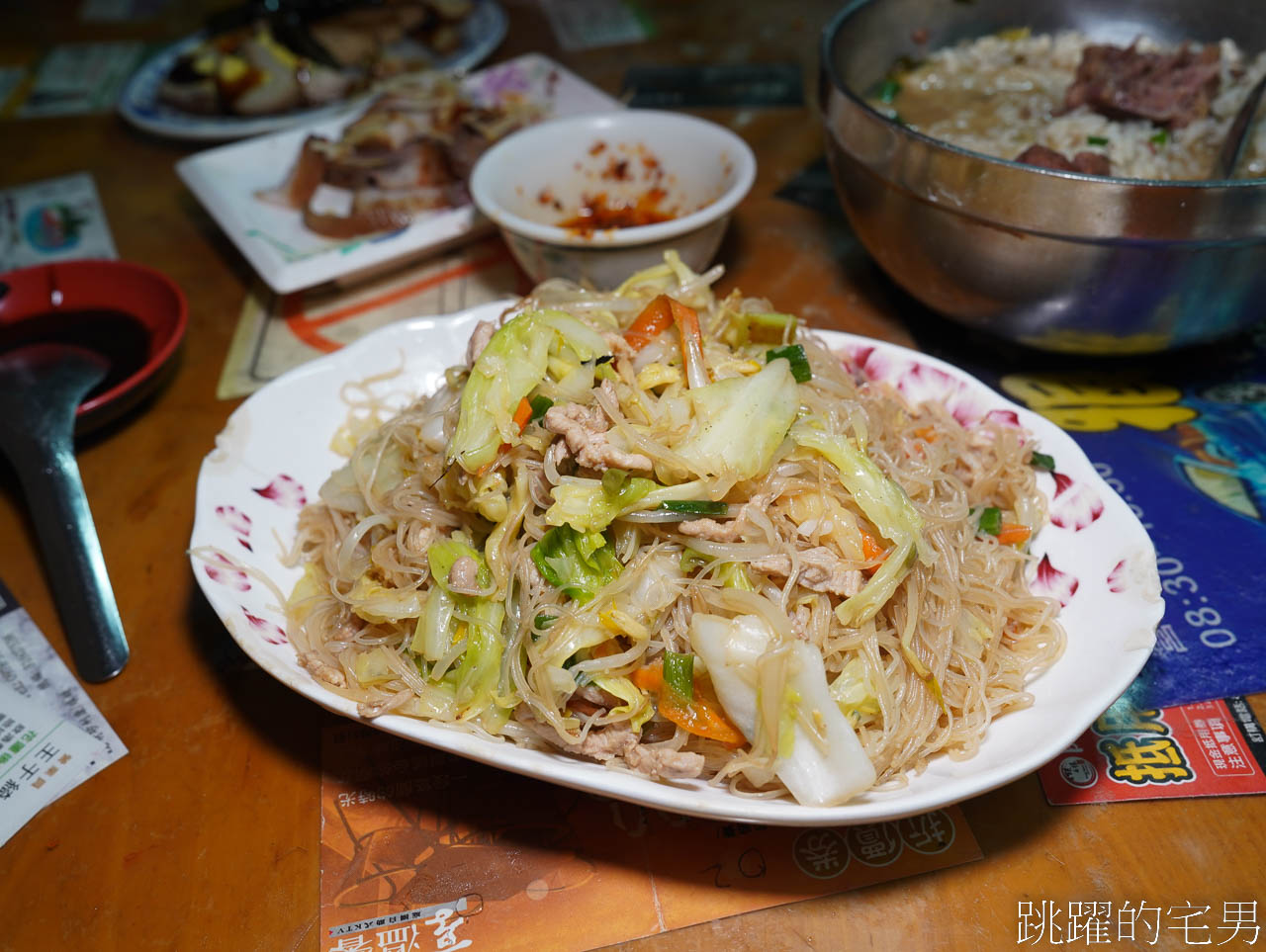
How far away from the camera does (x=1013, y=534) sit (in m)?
1.56

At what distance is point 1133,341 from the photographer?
2139 millimetres

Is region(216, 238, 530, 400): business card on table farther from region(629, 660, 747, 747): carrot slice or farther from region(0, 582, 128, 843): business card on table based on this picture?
region(629, 660, 747, 747): carrot slice

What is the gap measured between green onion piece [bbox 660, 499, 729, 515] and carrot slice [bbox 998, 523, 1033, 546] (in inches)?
22.9

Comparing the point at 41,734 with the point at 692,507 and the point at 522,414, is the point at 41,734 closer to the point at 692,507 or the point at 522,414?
the point at 522,414

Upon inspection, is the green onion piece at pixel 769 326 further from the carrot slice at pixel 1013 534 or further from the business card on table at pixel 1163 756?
the business card on table at pixel 1163 756

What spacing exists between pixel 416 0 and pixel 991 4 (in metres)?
2.86

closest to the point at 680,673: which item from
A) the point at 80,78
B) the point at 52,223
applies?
the point at 52,223

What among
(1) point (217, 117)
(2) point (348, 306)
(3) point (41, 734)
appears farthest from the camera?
(1) point (217, 117)

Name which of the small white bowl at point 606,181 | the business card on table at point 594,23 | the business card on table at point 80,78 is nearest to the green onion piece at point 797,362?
the small white bowl at point 606,181

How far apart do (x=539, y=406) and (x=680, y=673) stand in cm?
49

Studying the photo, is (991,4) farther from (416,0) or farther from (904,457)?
(416,0)

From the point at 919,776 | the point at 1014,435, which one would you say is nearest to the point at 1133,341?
the point at 1014,435

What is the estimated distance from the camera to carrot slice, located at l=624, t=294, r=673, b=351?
157 centimetres

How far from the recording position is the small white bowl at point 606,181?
2.43m
